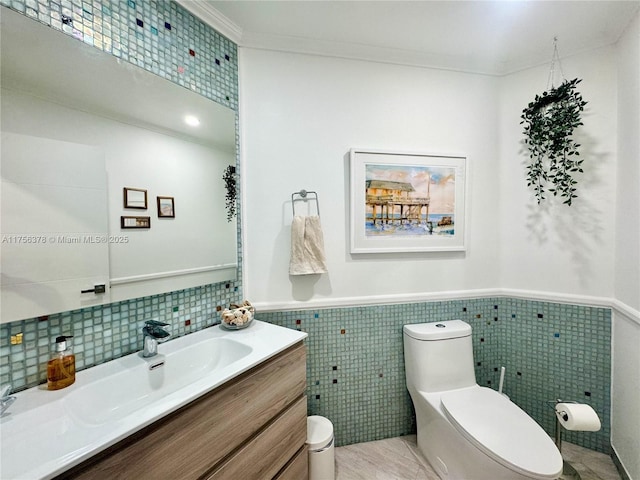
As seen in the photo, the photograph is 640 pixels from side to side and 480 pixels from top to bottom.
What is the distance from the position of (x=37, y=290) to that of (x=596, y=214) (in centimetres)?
266

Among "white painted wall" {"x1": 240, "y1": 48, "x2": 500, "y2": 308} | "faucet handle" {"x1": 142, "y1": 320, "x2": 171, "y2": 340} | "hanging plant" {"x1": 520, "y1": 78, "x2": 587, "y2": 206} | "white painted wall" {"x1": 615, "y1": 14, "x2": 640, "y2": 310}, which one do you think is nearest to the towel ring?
"white painted wall" {"x1": 240, "y1": 48, "x2": 500, "y2": 308}

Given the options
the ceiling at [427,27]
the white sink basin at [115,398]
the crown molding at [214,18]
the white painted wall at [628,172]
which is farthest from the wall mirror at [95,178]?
the white painted wall at [628,172]

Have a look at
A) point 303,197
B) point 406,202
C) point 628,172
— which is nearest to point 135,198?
point 303,197

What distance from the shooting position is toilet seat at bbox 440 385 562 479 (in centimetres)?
106

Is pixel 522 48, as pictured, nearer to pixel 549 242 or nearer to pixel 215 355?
pixel 549 242

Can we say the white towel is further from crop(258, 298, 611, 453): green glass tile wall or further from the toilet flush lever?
the toilet flush lever

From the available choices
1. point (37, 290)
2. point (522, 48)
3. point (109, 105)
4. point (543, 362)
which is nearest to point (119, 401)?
point (37, 290)

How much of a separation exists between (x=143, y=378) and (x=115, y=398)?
3.7 inches

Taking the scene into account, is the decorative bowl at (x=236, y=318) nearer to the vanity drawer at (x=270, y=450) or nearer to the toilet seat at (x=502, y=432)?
the vanity drawer at (x=270, y=450)

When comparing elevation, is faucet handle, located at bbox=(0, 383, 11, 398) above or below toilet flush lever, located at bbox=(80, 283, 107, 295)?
below

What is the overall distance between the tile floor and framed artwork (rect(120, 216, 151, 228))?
1625 mm

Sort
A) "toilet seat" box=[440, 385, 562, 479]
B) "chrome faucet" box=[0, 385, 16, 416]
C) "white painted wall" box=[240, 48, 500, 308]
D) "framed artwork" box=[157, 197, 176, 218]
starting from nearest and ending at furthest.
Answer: "chrome faucet" box=[0, 385, 16, 416]
"toilet seat" box=[440, 385, 562, 479]
"framed artwork" box=[157, 197, 176, 218]
"white painted wall" box=[240, 48, 500, 308]

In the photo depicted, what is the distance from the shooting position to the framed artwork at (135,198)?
3.51 ft

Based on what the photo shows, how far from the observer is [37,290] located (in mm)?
853
